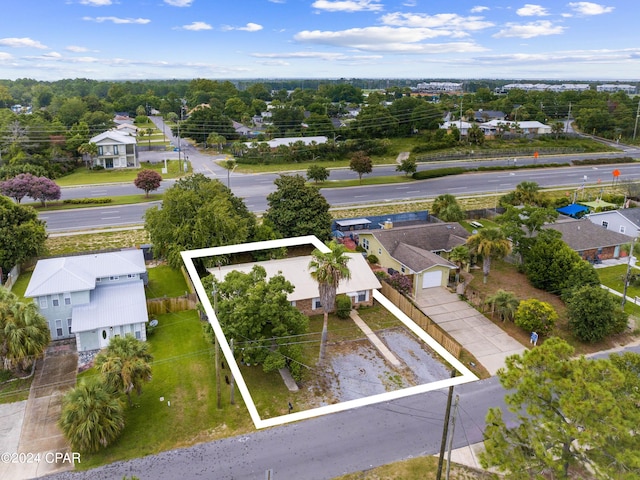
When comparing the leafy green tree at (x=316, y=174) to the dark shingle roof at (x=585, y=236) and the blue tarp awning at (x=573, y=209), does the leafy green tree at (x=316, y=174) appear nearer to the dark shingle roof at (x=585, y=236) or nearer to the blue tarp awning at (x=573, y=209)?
the blue tarp awning at (x=573, y=209)

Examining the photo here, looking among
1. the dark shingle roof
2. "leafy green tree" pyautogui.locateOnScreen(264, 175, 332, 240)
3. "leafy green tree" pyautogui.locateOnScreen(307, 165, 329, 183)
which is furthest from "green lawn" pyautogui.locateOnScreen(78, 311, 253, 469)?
"leafy green tree" pyautogui.locateOnScreen(307, 165, 329, 183)

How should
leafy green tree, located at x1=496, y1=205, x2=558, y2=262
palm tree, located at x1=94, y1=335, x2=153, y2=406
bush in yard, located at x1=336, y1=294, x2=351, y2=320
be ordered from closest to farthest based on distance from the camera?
palm tree, located at x1=94, y1=335, x2=153, y2=406
bush in yard, located at x1=336, y1=294, x2=351, y2=320
leafy green tree, located at x1=496, y1=205, x2=558, y2=262

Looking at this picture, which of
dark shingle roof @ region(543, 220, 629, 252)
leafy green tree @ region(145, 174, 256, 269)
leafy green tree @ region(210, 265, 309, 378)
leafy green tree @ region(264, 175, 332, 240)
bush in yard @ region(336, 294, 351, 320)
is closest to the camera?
leafy green tree @ region(210, 265, 309, 378)

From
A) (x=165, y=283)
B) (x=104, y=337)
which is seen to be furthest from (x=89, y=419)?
(x=165, y=283)

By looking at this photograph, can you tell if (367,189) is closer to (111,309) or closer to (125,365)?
(111,309)

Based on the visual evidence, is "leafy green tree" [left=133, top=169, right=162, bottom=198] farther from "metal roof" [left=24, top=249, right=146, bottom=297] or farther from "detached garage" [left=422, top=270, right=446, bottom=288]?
"detached garage" [left=422, top=270, right=446, bottom=288]

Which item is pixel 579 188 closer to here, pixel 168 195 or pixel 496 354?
pixel 496 354

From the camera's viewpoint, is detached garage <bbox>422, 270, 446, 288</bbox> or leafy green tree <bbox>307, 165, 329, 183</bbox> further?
leafy green tree <bbox>307, 165, 329, 183</bbox>
